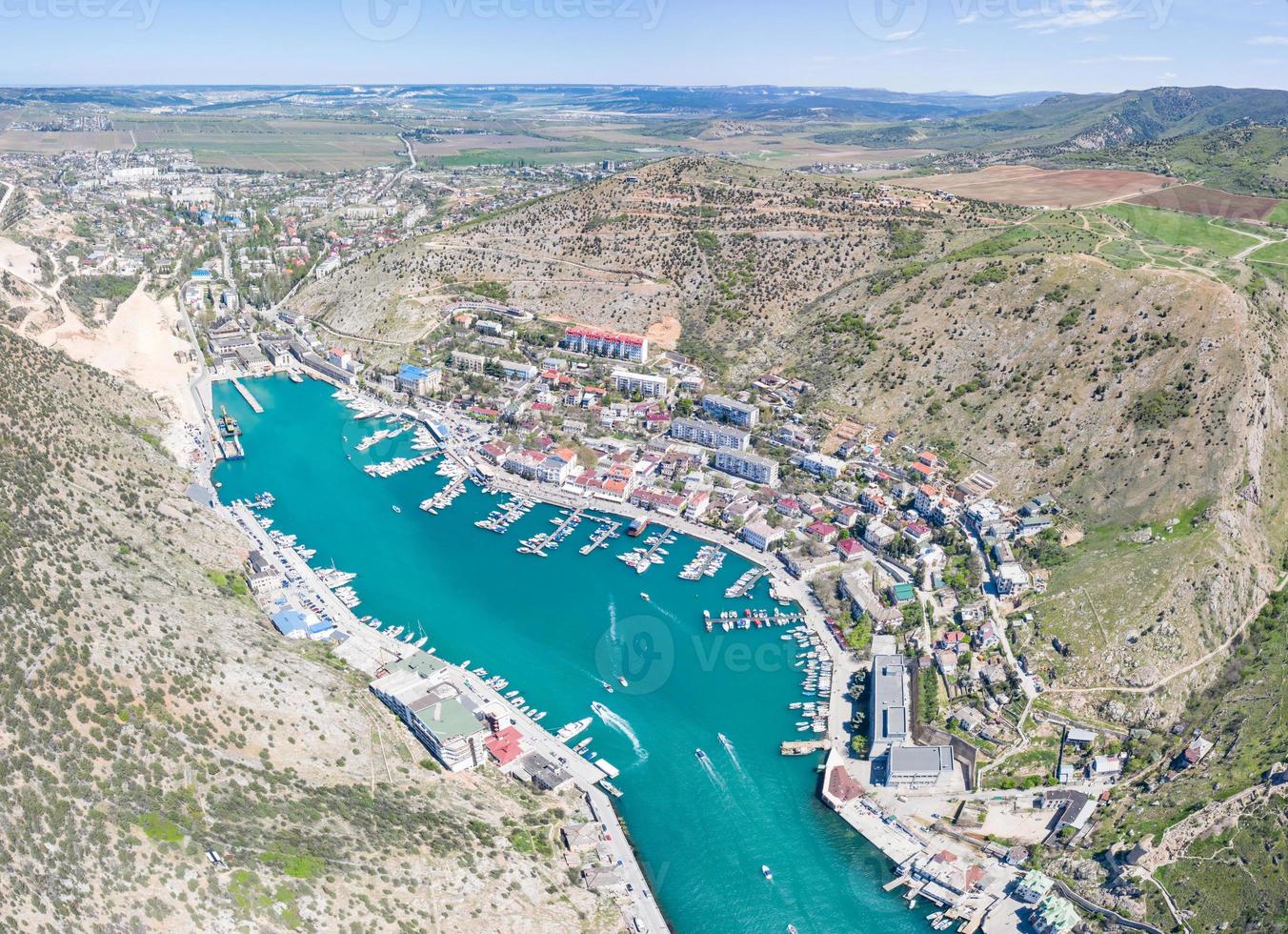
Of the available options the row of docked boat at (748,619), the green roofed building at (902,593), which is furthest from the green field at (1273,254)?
the row of docked boat at (748,619)

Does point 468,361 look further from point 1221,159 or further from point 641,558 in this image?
point 1221,159

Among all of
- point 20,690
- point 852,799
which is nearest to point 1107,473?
point 852,799

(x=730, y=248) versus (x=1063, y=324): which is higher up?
(x=730, y=248)

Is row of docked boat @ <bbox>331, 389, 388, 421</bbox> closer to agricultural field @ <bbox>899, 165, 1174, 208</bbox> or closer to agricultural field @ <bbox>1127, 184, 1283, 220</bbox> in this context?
agricultural field @ <bbox>899, 165, 1174, 208</bbox>

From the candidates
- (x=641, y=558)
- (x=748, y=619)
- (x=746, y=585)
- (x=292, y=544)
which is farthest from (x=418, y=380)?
(x=748, y=619)

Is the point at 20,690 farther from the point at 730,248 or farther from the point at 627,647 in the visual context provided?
the point at 730,248

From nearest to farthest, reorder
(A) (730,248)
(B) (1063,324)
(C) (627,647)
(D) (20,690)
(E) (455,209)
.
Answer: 1. (D) (20,690)
2. (C) (627,647)
3. (B) (1063,324)
4. (A) (730,248)
5. (E) (455,209)
